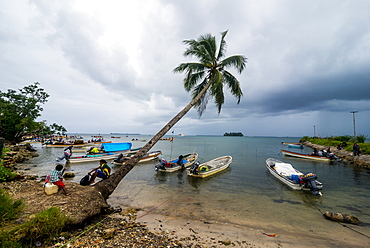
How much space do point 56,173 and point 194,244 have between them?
5.57 meters

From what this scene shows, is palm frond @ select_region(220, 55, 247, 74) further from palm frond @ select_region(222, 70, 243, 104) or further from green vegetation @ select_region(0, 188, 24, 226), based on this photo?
green vegetation @ select_region(0, 188, 24, 226)

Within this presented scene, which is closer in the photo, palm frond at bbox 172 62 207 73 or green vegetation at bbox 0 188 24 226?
green vegetation at bbox 0 188 24 226

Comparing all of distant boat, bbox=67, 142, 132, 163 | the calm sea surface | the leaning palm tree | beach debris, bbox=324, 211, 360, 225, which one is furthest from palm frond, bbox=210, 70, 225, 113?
distant boat, bbox=67, 142, 132, 163

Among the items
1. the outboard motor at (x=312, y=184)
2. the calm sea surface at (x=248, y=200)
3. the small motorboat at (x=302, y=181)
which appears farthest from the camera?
the small motorboat at (x=302, y=181)

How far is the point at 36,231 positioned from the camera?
12.7 ft

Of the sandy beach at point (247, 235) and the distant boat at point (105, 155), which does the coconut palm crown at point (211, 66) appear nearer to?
the sandy beach at point (247, 235)

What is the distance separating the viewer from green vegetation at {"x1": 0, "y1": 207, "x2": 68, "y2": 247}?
348cm

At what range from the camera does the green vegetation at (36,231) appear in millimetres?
3481

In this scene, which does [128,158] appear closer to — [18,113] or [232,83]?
[232,83]

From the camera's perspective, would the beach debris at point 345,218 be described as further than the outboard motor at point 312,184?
No

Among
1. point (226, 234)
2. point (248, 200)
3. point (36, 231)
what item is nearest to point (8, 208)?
point (36, 231)

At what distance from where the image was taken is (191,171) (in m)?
14.0

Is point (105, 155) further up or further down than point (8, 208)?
further down

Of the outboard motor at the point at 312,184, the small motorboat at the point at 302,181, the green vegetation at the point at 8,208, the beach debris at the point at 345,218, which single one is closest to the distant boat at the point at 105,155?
the green vegetation at the point at 8,208
